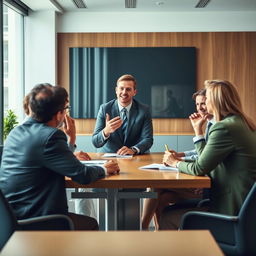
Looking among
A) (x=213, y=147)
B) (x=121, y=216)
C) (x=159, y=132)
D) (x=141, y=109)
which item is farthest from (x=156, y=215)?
(x=159, y=132)

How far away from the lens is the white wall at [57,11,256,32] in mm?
7426

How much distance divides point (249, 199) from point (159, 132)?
208 inches

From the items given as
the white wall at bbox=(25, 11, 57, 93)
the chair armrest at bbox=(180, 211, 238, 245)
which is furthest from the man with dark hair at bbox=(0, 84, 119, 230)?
the white wall at bbox=(25, 11, 57, 93)

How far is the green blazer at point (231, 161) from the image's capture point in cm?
252

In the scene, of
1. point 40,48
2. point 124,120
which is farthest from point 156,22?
point 124,120

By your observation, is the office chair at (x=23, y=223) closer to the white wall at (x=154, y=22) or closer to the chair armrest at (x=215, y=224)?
the chair armrest at (x=215, y=224)

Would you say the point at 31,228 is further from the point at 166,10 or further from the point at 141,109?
the point at 166,10

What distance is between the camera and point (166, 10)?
736 centimetres

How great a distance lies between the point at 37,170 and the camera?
2359 mm

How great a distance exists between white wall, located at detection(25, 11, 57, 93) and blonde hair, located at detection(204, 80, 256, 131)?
4.88 meters

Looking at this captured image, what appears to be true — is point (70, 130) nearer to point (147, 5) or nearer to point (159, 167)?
point (159, 167)

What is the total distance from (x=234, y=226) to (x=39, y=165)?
1007 mm

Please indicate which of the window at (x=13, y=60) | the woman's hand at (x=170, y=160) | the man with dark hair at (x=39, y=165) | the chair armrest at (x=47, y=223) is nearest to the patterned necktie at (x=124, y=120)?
the woman's hand at (x=170, y=160)

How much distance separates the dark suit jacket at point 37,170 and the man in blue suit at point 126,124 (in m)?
1.53
